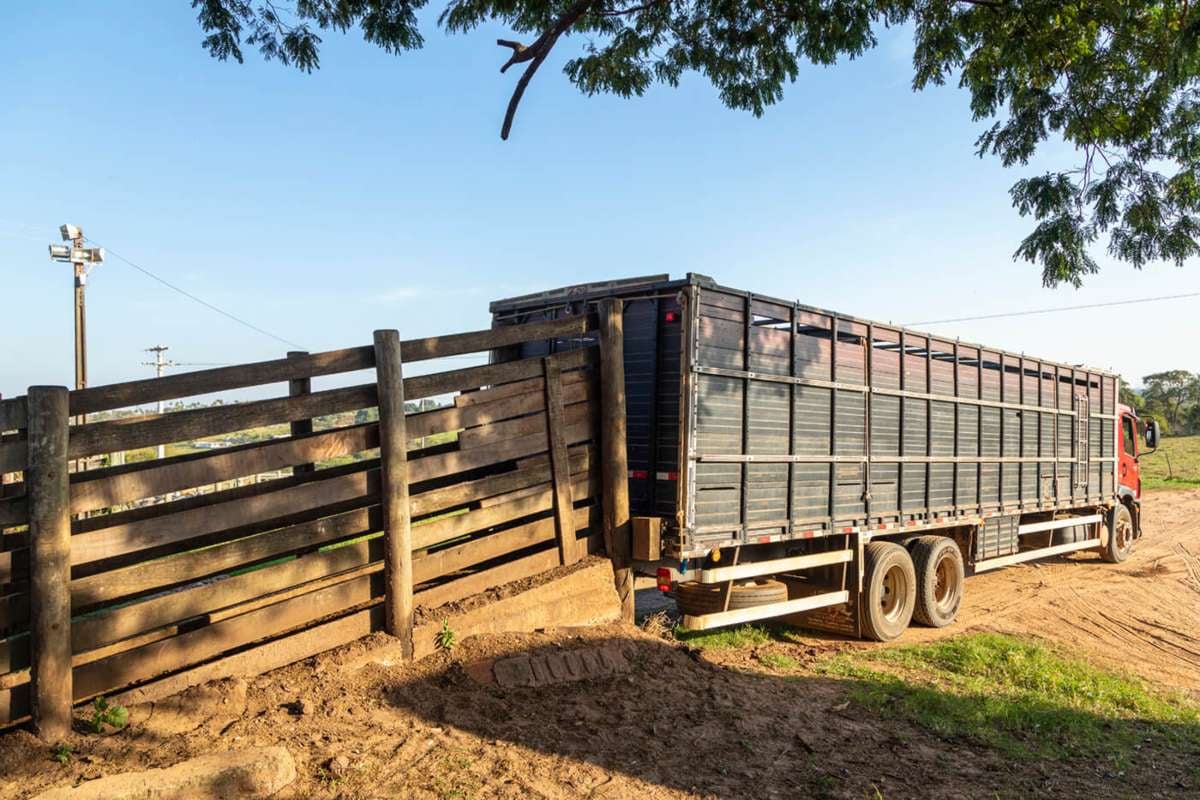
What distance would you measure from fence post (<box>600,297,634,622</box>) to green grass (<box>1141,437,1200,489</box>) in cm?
2571

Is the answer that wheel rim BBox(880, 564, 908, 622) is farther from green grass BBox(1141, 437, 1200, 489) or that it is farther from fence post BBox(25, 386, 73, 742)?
green grass BBox(1141, 437, 1200, 489)

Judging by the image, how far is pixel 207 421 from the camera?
4.79 metres

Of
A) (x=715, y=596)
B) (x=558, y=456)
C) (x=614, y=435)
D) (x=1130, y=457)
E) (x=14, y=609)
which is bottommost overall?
(x=715, y=596)

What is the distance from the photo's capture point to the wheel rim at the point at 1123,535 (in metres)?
15.2

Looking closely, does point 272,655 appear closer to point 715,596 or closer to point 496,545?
point 496,545

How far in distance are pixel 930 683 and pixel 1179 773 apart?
1.97 metres

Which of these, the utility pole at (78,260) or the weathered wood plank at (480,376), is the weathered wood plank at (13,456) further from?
the utility pole at (78,260)

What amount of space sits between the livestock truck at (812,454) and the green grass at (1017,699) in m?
0.89

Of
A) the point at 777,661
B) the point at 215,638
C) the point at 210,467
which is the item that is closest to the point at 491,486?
the point at 210,467

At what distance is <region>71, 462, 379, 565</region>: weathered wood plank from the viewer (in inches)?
171

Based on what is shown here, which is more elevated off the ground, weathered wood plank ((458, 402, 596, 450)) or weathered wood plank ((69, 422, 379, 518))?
weathered wood plank ((458, 402, 596, 450))

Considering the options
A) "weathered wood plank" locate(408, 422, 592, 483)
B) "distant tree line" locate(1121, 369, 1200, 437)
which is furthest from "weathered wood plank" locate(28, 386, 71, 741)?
"distant tree line" locate(1121, 369, 1200, 437)

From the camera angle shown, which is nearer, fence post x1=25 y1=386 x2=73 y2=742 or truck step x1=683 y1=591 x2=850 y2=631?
fence post x1=25 y1=386 x2=73 y2=742

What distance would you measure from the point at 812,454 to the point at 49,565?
20.6 ft
